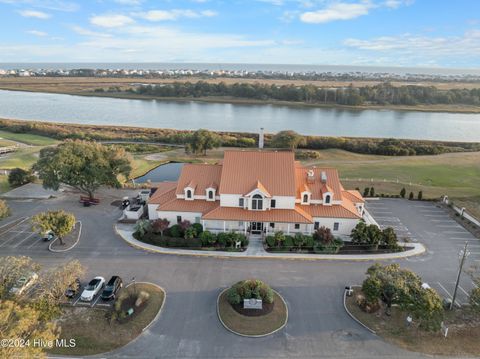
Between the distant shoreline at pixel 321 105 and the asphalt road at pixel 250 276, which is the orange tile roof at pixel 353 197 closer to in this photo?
the asphalt road at pixel 250 276

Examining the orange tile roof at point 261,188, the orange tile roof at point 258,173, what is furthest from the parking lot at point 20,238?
the orange tile roof at point 261,188

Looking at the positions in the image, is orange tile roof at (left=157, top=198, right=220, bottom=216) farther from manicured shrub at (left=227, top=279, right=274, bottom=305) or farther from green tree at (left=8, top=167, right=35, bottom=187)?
green tree at (left=8, top=167, right=35, bottom=187)

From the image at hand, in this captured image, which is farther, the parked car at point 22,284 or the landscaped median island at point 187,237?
the landscaped median island at point 187,237

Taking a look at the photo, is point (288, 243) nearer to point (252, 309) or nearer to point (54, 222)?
point (252, 309)

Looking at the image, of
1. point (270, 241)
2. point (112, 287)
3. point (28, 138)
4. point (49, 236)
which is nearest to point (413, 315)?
point (270, 241)

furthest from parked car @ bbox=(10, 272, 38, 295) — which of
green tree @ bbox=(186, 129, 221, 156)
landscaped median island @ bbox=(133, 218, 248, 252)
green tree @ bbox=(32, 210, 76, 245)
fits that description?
green tree @ bbox=(186, 129, 221, 156)

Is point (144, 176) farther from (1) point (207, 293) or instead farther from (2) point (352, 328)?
(2) point (352, 328)
